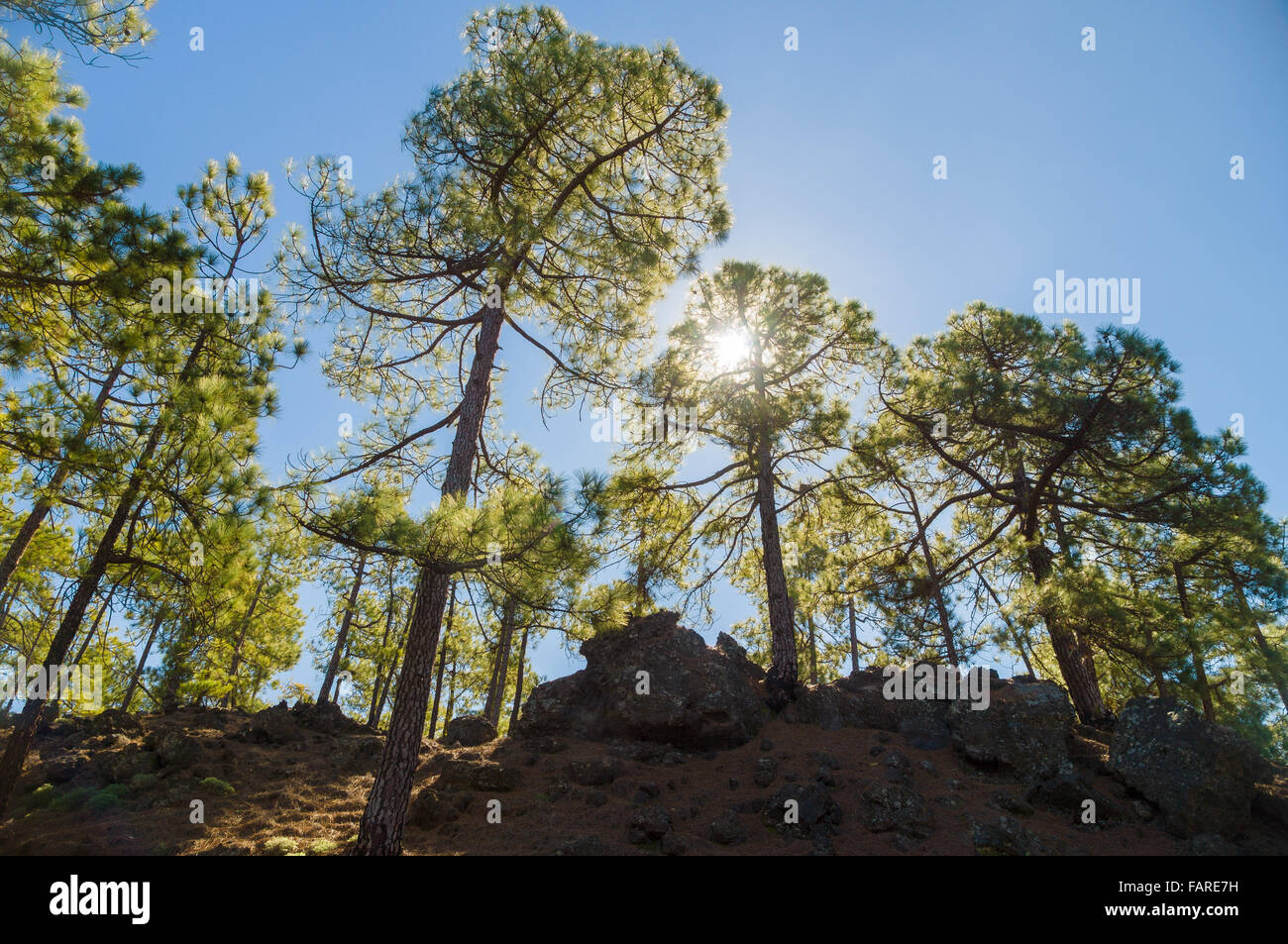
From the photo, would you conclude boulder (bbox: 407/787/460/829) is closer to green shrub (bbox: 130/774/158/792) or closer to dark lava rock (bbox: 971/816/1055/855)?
green shrub (bbox: 130/774/158/792)

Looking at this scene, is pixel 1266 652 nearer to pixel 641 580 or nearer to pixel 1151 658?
pixel 1151 658

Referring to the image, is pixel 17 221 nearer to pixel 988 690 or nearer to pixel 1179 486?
pixel 988 690

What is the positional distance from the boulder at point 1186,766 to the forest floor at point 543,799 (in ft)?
1.09

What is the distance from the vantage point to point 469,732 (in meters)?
11.2

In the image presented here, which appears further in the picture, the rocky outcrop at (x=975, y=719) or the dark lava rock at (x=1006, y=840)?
the rocky outcrop at (x=975, y=719)

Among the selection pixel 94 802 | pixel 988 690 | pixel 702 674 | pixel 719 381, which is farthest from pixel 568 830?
pixel 719 381

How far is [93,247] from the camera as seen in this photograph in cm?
664

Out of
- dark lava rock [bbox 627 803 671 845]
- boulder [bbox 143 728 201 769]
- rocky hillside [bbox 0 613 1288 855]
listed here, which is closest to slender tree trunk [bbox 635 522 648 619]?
rocky hillside [bbox 0 613 1288 855]

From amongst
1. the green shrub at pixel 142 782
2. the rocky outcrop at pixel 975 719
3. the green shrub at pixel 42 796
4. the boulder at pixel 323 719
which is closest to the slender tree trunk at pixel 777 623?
the rocky outcrop at pixel 975 719

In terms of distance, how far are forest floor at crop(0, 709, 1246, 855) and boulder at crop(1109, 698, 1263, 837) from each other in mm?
331

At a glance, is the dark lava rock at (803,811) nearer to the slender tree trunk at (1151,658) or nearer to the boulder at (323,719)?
the slender tree trunk at (1151,658)

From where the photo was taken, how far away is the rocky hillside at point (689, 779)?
6.82 meters

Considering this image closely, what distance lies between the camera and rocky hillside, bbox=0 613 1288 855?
6.82 metres

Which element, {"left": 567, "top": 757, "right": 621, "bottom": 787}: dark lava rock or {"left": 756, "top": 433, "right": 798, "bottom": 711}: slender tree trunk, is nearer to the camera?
{"left": 567, "top": 757, "right": 621, "bottom": 787}: dark lava rock
